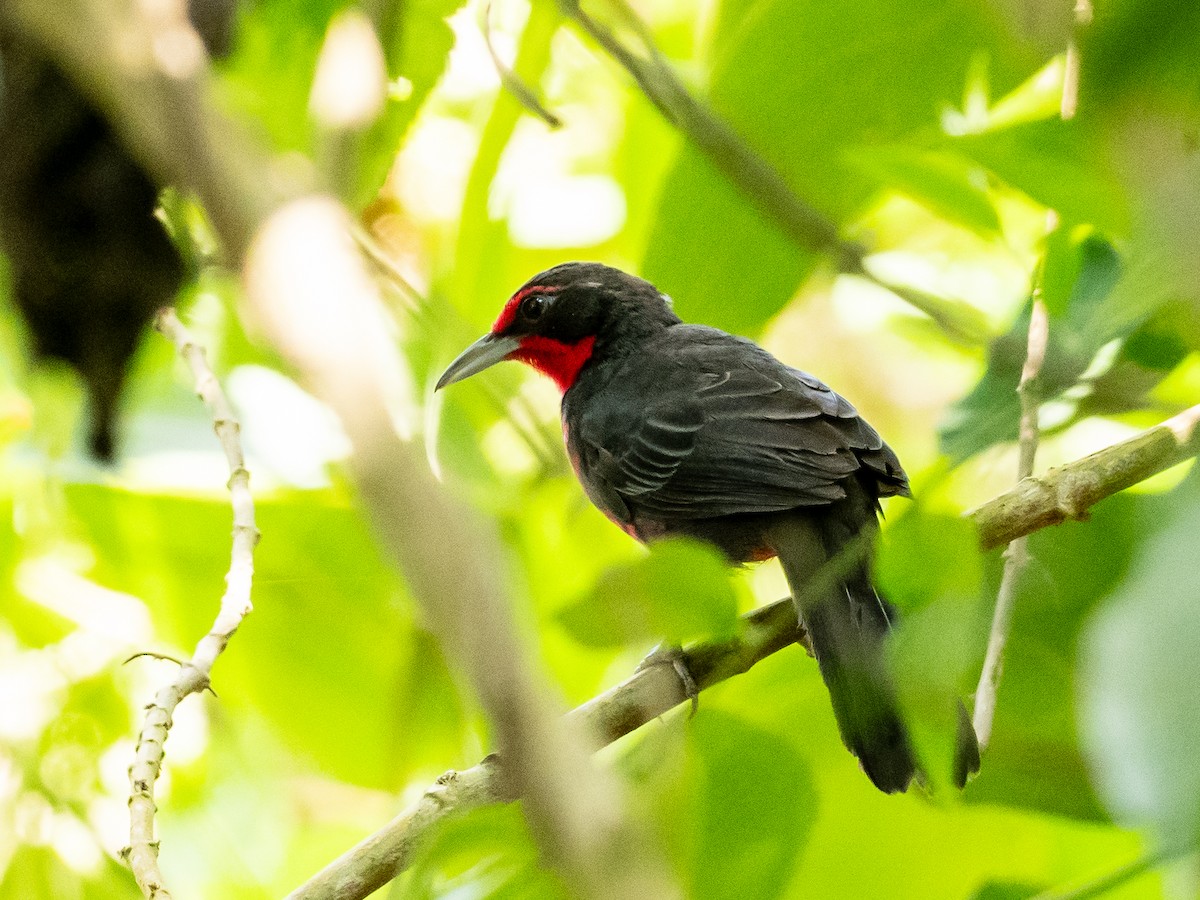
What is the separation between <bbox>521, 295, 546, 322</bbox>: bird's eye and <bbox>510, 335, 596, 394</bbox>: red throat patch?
0.10m

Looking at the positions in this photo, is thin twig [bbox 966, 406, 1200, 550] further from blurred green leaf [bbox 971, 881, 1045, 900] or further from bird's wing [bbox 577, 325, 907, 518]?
bird's wing [bbox 577, 325, 907, 518]

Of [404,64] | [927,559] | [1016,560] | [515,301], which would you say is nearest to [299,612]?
[404,64]

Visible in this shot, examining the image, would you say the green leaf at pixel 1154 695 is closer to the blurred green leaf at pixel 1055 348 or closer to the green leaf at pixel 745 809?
the green leaf at pixel 745 809

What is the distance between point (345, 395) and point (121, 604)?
2278 millimetres

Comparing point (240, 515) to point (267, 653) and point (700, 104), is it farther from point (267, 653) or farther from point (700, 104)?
point (700, 104)

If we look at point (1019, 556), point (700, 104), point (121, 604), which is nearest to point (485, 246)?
point (700, 104)

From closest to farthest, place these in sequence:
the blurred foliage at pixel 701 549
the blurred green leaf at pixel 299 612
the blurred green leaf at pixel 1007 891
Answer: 1. the blurred foliage at pixel 701 549
2. the blurred green leaf at pixel 1007 891
3. the blurred green leaf at pixel 299 612

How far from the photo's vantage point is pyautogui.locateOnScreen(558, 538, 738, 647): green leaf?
41.2 inches

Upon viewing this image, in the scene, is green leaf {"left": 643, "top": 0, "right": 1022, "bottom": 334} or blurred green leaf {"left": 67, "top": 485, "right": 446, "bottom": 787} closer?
green leaf {"left": 643, "top": 0, "right": 1022, "bottom": 334}

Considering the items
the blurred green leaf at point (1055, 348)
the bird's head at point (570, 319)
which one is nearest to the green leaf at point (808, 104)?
the blurred green leaf at point (1055, 348)

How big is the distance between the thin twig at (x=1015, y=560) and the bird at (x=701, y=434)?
0.50m

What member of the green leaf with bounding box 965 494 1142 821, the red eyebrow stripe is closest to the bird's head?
the red eyebrow stripe

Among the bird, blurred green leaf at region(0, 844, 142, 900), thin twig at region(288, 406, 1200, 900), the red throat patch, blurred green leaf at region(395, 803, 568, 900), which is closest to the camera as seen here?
blurred green leaf at region(395, 803, 568, 900)

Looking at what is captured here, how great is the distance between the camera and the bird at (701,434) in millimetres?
3098
